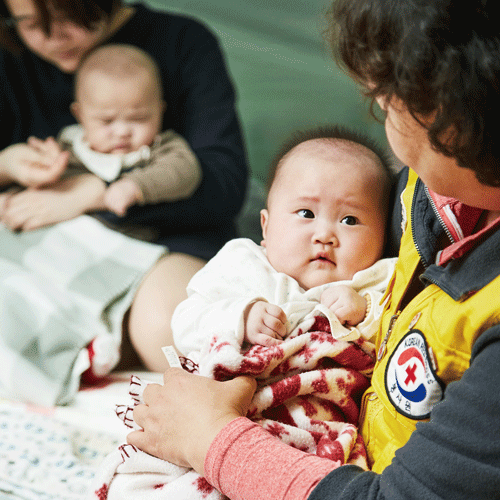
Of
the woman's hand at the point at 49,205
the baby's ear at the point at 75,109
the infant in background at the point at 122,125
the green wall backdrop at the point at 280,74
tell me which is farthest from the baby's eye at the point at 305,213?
the green wall backdrop at the point at 280,74

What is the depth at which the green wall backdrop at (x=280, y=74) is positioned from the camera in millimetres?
2068

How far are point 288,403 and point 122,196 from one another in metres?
0.85

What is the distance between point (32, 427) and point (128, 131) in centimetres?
84

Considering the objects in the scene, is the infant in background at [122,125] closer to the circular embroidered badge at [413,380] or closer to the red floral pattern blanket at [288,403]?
the red floral pattern blanket at [288,403]

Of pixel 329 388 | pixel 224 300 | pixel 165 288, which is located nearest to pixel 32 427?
pixel 165 288

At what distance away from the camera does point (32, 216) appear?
153 centimetres

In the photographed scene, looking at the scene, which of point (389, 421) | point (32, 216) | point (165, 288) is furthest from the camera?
point (32, 216)

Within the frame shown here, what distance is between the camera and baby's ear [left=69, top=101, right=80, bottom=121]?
65.0 inches

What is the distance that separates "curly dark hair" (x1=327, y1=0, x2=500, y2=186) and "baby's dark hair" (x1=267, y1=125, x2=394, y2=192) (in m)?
0.42

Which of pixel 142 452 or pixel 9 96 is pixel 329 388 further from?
pixel 9 96

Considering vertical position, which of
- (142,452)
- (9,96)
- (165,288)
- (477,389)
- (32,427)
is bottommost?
(32,427)

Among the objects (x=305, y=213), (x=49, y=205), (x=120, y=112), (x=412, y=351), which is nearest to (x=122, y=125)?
(x=120, y=112)

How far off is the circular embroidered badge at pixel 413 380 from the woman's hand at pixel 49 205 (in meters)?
1.08

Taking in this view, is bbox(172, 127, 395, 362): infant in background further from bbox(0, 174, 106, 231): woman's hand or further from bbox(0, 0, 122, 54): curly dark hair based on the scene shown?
bbox(0, 0, 122, 54): curly dark hair
